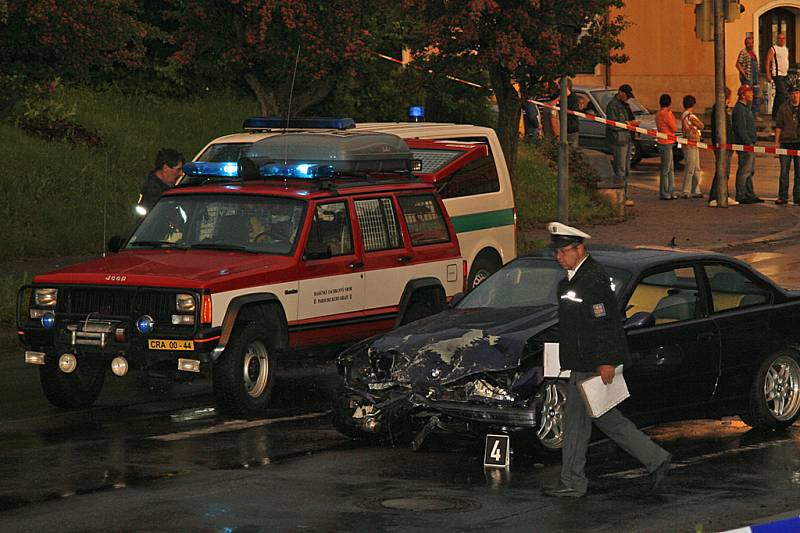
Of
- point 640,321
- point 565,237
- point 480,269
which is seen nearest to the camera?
point 565,237

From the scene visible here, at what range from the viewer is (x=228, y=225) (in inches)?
563

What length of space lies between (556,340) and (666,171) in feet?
68.5

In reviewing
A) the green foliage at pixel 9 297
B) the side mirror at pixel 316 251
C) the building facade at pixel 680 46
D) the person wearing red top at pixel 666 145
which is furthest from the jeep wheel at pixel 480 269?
the building facade at pixel 680 46

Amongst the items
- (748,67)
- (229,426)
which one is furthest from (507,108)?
(748,67)

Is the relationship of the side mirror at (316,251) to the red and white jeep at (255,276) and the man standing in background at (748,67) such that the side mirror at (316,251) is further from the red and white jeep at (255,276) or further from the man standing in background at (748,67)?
the man standing in background at (748,67)

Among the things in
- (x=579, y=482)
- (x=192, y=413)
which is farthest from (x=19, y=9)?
(x=579, y=482)

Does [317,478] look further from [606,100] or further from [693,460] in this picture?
[606,100]

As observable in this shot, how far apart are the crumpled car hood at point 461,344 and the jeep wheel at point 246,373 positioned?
1590 millimetres

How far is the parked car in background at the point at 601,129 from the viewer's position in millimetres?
38125

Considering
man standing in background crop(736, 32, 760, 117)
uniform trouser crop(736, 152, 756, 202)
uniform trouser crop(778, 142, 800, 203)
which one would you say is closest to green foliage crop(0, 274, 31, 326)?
uniform trouser crop(736, 152, 756, 202)

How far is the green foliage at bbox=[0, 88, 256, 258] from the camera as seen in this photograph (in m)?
23.3

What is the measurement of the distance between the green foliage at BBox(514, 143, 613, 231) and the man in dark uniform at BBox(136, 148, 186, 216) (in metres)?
11.7

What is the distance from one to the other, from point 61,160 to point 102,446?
47.6 ft

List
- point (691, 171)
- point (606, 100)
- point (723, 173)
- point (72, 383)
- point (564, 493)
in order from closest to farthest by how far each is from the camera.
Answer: point (564, 493)
point (72, 383)
point (723, 173)
point (691, 171)
point (606, 100)
